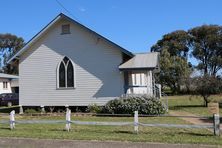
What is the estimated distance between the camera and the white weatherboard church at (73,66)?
75.2ft

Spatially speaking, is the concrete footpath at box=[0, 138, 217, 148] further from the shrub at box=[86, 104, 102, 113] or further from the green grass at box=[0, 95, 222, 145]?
the shrub at box=[86, 104, 102, 113]

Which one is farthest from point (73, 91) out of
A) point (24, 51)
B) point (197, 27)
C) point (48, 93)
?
point (197, 27)

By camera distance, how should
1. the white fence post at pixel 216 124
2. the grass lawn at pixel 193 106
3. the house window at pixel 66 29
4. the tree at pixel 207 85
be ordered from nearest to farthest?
the white fence post at pixel 216 124, the grass lawn at pixel 193 106, the house window at pixel 66 29, the tree at pixel 207 85

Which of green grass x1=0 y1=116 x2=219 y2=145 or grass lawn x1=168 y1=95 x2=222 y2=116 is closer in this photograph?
green grass x1=0 y1=116 x2=219 y2=145

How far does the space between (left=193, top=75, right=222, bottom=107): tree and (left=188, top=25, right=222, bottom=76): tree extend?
4403 centimetres

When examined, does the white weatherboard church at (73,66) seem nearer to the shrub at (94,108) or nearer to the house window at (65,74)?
the house window at (65,74)

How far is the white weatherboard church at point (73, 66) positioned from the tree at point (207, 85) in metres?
4.80

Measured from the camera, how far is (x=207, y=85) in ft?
87.6

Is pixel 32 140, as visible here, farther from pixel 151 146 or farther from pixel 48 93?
pixel 48 93

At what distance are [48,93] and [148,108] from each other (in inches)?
310

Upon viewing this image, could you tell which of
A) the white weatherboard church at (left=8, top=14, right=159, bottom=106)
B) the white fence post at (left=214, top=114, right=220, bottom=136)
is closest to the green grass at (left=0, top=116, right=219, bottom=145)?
the white fence post at (left=214, top=114, right=220, bottom=136)

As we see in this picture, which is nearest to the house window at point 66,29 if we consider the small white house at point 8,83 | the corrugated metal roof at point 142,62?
the corrugated metal roof at point 142,62

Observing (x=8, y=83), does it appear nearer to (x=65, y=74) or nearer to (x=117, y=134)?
(x=65, y=74)

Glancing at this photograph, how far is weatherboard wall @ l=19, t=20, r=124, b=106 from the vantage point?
23.1 metres
